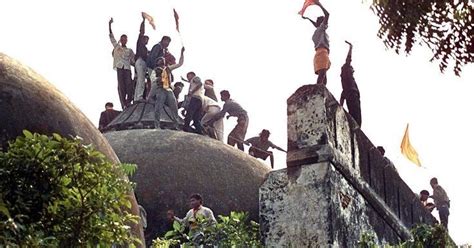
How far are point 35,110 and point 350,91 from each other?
427cm

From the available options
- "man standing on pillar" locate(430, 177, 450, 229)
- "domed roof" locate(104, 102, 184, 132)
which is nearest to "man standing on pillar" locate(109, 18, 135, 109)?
"domed roof" locate(104, 102, 184, 132)

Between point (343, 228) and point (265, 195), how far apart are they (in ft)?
2.70

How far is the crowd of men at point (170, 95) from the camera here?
45.2ft

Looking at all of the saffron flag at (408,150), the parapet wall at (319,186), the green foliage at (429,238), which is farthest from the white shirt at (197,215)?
the saffron flag at (408,150)

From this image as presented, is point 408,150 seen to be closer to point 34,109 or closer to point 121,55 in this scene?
point 34,109

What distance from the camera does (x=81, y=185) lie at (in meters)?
5.73

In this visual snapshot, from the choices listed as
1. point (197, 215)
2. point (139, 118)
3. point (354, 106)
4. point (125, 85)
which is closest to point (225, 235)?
point (197, 215)

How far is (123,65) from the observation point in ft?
47.3

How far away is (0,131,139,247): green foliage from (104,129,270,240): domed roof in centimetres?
530

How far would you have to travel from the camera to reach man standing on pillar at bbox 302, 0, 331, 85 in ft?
35.5

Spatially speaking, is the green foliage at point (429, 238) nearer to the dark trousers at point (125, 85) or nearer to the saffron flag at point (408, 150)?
the saffron flag at point (408, 150)

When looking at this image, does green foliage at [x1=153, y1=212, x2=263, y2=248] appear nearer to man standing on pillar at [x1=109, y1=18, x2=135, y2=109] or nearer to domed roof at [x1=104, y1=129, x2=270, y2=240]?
domed roof at [x1=104, y1=129, x2=270, y2=240]

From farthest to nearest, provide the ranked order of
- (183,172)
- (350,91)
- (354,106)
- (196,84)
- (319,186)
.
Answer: (196,84) < (183,172) < (350,91) < (354,106) < (319,186)

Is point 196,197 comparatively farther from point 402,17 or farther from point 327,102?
point 402,17
